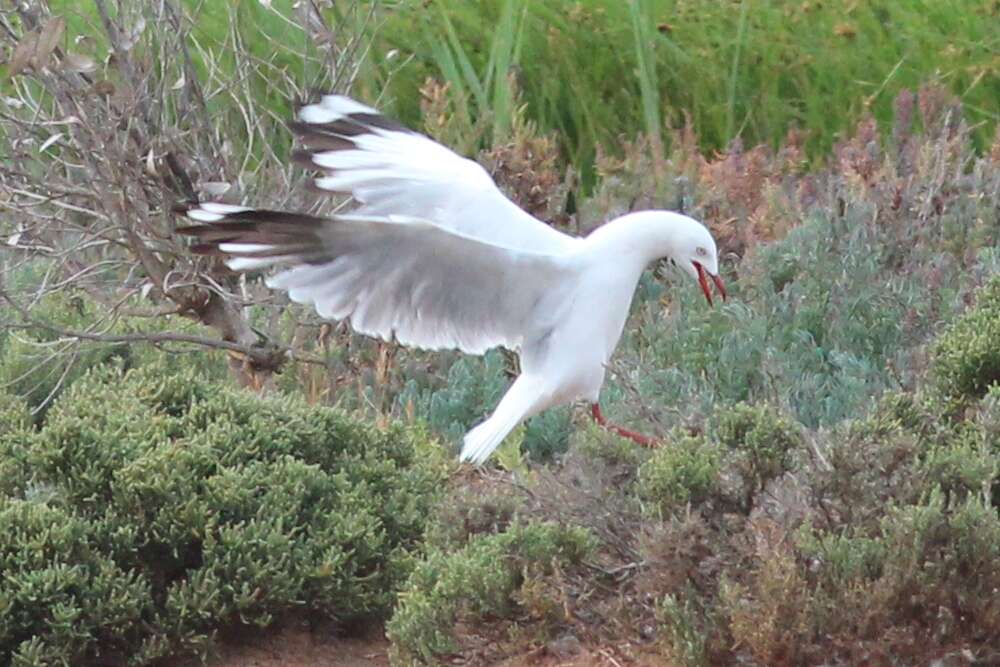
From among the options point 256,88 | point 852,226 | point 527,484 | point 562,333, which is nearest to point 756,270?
point 852,226

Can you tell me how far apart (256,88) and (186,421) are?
3.21m

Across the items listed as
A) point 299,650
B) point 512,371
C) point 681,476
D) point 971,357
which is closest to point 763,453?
point 681,476

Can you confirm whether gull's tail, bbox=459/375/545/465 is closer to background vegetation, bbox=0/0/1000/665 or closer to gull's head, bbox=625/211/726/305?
background vegetation, bbox=0/0/1000/665

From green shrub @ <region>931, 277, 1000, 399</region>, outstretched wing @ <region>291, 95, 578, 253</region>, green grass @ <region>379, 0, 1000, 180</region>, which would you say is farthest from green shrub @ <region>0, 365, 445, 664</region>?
green grass @ <region>379, 0, 1000, 180</region>

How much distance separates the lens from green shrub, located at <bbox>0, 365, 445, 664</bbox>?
4129 mm

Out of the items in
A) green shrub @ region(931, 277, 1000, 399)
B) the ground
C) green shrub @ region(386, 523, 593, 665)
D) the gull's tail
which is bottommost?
the ground

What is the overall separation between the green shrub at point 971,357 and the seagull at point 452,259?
2.09 feet

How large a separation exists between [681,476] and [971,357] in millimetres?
723

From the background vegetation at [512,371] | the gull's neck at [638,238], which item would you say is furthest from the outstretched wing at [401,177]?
the background vegetation at [512,371]

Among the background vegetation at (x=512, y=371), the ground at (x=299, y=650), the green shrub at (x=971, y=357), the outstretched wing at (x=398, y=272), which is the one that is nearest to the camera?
the background vegetation at (x=512, y=371)

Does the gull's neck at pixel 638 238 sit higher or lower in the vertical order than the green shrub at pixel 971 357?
lower

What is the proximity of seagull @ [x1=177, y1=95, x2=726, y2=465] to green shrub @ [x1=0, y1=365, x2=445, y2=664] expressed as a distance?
285 mm

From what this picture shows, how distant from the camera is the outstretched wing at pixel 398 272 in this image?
404cm

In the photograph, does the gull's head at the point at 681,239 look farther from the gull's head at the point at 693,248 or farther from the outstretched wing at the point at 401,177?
the outstretched wing at the point at 401,177
